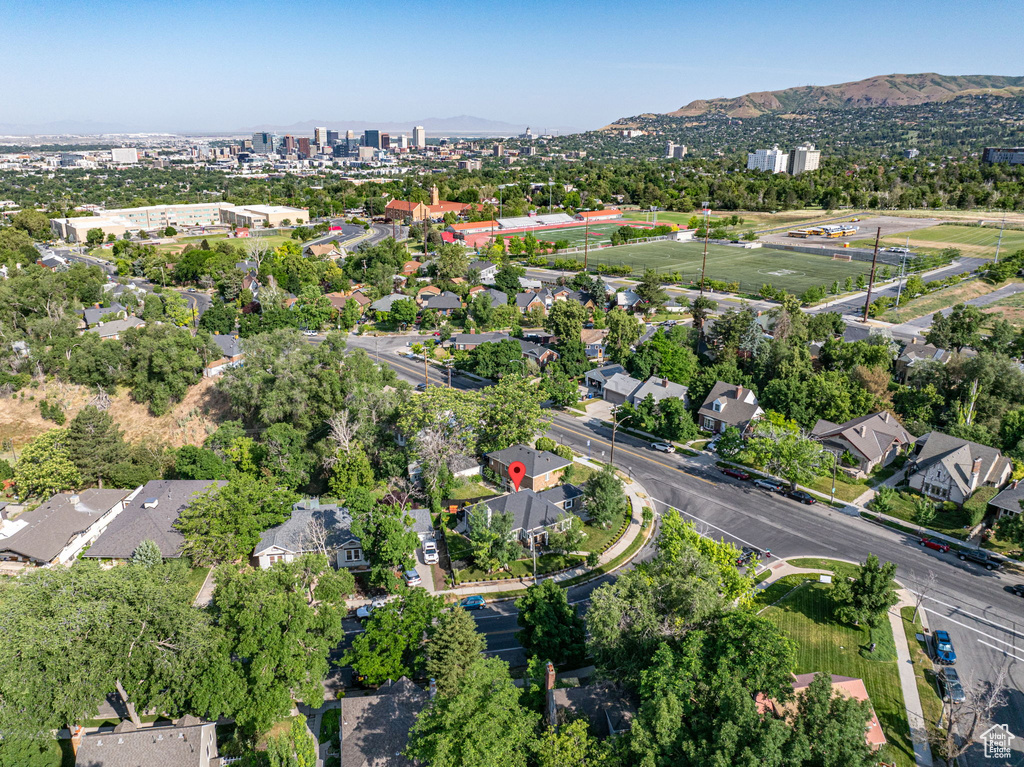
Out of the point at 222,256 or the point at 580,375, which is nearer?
the point at 580,375

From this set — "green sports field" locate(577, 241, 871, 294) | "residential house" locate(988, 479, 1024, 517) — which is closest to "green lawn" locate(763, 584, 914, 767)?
"residential house" locate(988, 479, 1024, 517)

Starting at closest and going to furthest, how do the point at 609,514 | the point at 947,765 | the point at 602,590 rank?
the point at 947,765, the point at 602,590, the point at 609,514

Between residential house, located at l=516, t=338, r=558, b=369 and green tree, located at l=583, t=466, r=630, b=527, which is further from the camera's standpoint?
residential house, located at l=516, t=338, r=558, b=369

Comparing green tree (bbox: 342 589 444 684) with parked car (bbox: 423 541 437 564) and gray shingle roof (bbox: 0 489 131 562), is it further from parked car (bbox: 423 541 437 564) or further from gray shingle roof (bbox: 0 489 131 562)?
gray shingle roof (bbox: 0 489 131 562)

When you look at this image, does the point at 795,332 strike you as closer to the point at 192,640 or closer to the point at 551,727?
the point at 551,727

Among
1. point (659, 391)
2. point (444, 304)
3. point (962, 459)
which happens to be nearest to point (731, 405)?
point (659, 391)

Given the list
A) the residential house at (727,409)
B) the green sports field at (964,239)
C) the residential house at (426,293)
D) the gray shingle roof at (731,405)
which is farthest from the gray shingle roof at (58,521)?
the green sports field at (964,239)

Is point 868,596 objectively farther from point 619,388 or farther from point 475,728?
point 619,388

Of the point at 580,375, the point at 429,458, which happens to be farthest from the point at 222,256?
the point at 429,458
